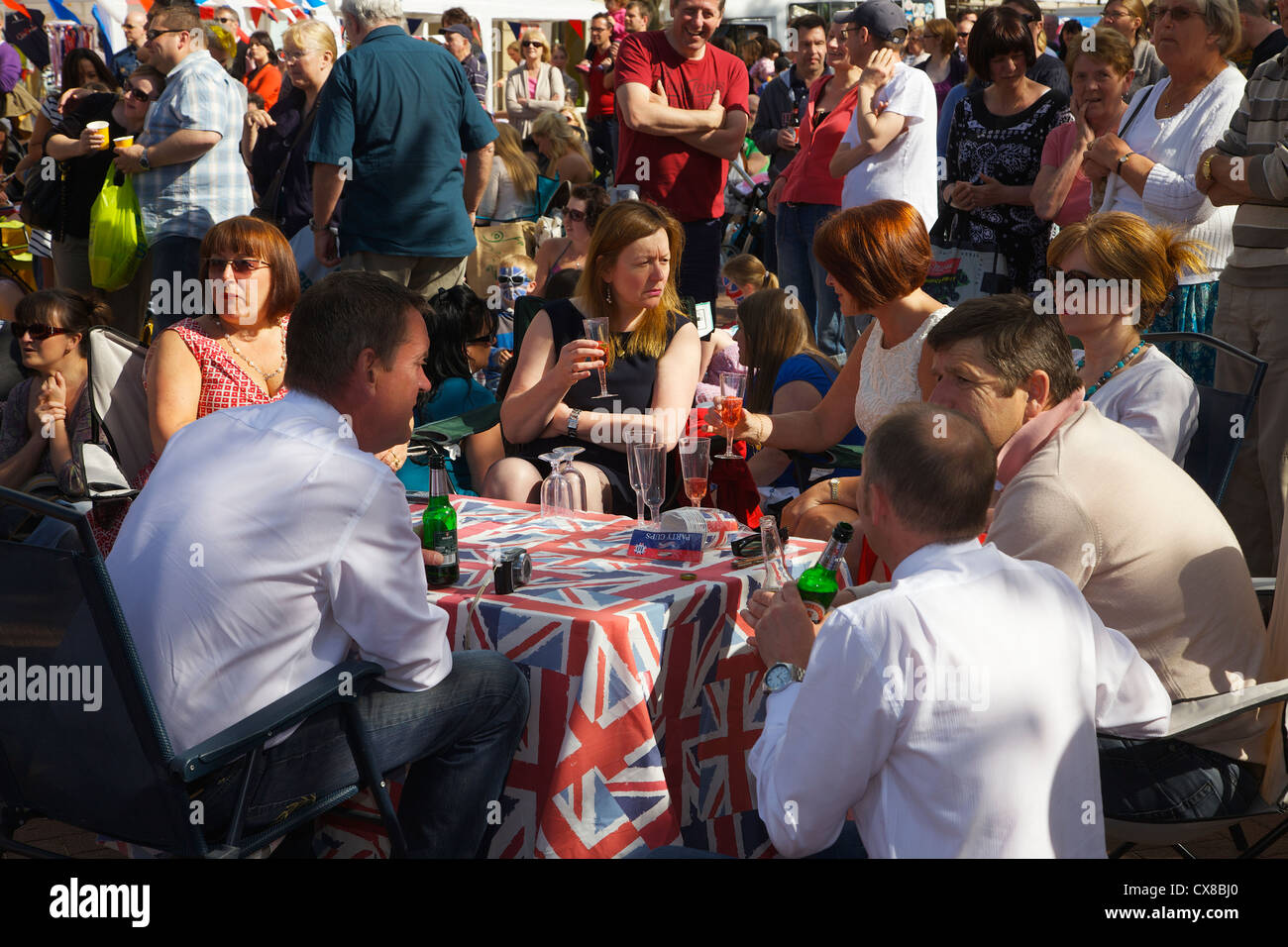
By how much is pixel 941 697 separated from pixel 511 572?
1.11 meters

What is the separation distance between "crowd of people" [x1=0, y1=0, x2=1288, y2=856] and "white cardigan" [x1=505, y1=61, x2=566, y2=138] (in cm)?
471

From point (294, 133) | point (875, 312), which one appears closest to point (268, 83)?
point (294, 133)

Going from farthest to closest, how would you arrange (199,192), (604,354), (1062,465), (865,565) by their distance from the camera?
(199,192)
(604,354)
(865,565)
(1062,465)

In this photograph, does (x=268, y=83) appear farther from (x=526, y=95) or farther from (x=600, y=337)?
(x=600, y=337)

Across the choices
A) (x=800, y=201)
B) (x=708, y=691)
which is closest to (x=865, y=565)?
(x=708, y=691)

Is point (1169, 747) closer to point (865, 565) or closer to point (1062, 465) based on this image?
point (1062, 465)

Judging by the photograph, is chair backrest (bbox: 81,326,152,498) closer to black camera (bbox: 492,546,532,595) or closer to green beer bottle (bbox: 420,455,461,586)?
green beer bottle (bbox: 420,455,461,586)

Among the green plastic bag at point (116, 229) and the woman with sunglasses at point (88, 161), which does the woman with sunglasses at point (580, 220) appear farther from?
the woman with sunglasses at point (88, 161)

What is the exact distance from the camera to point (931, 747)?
170cm

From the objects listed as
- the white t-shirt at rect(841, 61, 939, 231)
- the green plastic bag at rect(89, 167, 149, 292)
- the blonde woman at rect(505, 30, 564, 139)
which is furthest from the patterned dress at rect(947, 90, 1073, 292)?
the blonde woman at rect(505, 30, 564, 139)

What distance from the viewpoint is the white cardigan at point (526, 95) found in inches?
516

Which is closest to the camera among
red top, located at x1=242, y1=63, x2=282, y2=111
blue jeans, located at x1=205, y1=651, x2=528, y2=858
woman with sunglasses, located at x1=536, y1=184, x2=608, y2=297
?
blue jeans, located at x1=205, y1=651, x2=528, y2=858

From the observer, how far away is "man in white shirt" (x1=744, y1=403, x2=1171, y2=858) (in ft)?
5.54
